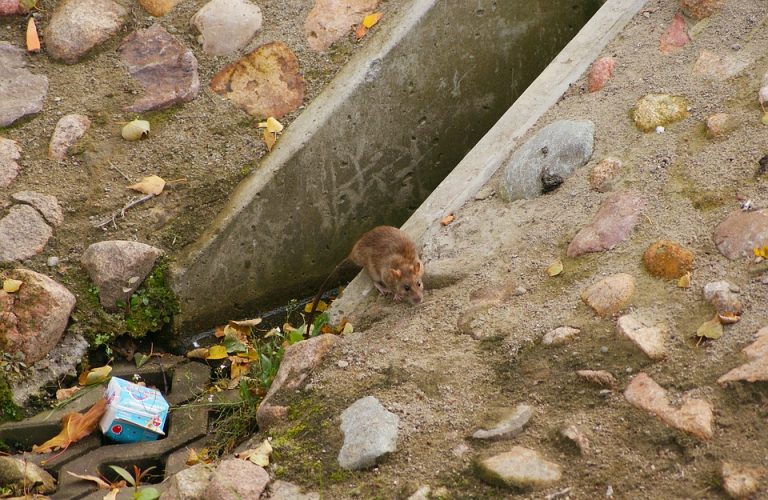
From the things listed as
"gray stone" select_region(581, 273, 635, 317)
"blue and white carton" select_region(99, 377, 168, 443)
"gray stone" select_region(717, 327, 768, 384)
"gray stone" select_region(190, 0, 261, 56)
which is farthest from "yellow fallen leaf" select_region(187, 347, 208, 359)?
"gray stone" select_region(717, 327, 768, 384)

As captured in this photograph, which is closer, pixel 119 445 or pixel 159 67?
pixel 119 445

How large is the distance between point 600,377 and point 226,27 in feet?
11.8

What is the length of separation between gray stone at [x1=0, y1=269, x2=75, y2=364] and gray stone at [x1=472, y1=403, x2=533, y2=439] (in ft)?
8.47

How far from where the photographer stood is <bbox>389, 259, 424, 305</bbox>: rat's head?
16.1 feet

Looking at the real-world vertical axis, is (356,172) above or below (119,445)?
above

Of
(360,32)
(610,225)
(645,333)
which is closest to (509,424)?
(645,333)

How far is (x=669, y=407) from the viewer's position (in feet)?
11.5

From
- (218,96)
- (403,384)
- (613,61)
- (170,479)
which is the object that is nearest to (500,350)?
(403,384)

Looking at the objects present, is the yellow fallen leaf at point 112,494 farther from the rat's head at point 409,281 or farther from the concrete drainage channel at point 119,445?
the rat's head at point 409,281

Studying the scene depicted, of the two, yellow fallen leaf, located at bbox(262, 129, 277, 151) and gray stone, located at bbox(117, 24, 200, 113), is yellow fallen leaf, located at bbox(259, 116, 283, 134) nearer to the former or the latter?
yellow fallen leaf, located at bbox(262, 129, 277, 151)

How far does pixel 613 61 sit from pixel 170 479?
3.40 meters

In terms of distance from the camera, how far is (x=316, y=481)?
150 inches

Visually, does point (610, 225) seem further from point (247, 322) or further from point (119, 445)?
point (119, 445)

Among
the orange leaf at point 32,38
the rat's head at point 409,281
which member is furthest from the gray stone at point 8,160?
the rat's head at point 409,281
